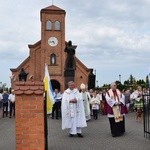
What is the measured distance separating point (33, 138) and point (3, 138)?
227 inches

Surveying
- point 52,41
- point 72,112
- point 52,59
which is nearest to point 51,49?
point 52,41

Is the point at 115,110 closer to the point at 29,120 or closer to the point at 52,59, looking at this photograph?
the point at 29,120

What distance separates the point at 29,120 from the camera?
7.52 m

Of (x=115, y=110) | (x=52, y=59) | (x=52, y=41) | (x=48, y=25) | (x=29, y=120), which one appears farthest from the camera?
(x=48, y=25)

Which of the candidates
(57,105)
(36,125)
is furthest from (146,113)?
(57,105)

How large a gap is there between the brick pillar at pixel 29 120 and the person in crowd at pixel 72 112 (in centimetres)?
625

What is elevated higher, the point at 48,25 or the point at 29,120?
the point at 48,25

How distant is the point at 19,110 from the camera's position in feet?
24.8

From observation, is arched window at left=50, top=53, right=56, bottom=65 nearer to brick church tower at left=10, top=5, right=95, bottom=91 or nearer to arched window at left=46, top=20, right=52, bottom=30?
brick church tower at left=10, top=5, right=95, bottom=91

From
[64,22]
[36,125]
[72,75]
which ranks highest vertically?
[64,22]

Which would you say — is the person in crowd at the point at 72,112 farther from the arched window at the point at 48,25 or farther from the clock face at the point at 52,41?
the arched window at the point at 48,25

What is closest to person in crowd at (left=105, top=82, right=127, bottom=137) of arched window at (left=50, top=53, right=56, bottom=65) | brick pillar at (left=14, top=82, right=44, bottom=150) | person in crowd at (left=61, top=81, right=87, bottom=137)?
person in crowd at (left=61, top=81, right=87, bottom=137)

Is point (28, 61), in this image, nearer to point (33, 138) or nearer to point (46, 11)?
point (46, 11)

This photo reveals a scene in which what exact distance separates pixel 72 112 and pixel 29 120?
6.48m
